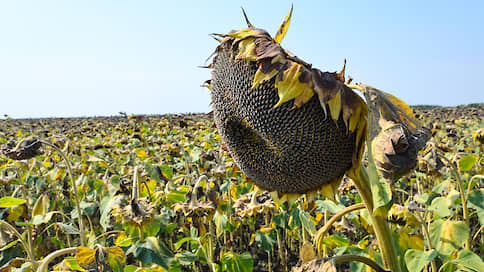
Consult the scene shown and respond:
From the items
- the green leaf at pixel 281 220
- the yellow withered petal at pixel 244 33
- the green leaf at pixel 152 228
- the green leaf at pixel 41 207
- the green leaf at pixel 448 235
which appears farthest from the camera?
the green leaf at pixel 281 220

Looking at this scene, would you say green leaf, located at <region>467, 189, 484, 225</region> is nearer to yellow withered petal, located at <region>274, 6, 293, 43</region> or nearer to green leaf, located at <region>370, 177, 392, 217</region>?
green leaf, located at <region>370, 177, 392, 217</region>

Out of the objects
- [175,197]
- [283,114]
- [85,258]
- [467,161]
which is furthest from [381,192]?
[467,161]

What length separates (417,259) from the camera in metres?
1.43

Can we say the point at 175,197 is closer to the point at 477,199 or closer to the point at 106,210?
the point at 106,210

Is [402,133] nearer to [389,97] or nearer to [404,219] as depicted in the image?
[389,97]

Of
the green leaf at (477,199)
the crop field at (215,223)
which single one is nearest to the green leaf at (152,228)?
the crop field at (215,223)

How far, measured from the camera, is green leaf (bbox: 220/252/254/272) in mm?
2420

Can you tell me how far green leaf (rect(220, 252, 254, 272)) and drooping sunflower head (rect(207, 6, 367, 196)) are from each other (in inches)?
60.4

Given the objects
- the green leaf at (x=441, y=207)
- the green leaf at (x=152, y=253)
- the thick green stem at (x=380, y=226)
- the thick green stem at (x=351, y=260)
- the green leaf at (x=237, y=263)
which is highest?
the thick green stem at (x=380, y=226)

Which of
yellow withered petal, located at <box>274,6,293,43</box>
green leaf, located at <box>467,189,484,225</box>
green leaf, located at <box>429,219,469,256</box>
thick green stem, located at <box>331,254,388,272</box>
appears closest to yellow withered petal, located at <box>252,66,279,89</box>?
yellow withered petal, located at <box>274,6,293,43</box>

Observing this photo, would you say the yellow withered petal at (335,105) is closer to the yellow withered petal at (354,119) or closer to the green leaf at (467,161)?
the yellow withered petal at (354,119)

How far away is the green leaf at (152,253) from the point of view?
1703mm

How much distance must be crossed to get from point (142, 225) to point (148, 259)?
0.16m

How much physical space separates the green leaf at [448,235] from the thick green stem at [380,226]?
1012 mm
